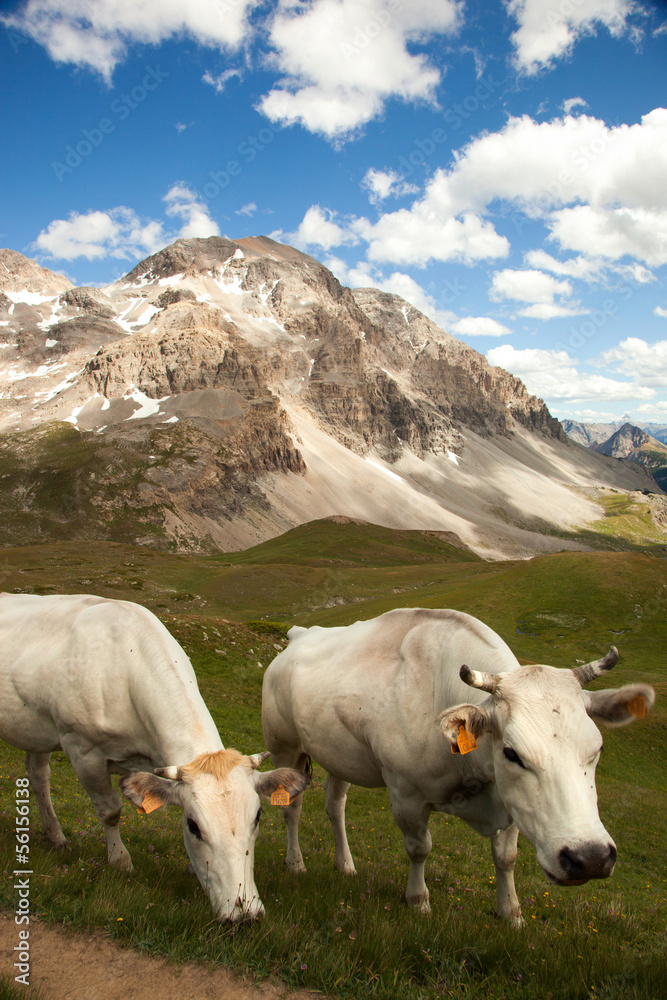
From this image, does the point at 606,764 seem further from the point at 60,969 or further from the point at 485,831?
the point at 60,969

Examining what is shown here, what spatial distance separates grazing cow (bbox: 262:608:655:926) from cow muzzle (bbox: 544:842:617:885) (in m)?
0.01

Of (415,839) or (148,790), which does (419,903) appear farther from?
(148,790)

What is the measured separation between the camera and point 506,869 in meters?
7.77

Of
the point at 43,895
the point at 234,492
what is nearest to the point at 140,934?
the point at 43,895

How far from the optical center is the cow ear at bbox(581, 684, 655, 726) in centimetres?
606

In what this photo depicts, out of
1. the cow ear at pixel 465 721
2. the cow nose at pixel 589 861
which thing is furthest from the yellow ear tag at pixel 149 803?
the cow nose at pixel 589 861

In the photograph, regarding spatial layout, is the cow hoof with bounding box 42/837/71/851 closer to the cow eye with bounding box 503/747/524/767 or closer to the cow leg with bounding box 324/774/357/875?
the cow leg with bounding box 324/774/357/875

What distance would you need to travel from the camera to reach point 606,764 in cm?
2200

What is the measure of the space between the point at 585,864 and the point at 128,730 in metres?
6.55

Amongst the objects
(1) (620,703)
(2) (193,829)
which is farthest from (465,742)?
(2) (193,829)

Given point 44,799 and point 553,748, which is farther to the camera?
point 44,799

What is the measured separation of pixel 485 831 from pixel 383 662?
272 cm

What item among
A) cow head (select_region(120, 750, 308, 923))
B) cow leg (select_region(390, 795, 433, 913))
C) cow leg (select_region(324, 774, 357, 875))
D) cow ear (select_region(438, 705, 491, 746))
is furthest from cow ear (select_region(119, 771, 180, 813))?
cow leg (select_region(324, 774, 357, 875))

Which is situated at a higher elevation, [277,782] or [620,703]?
[620,703]
